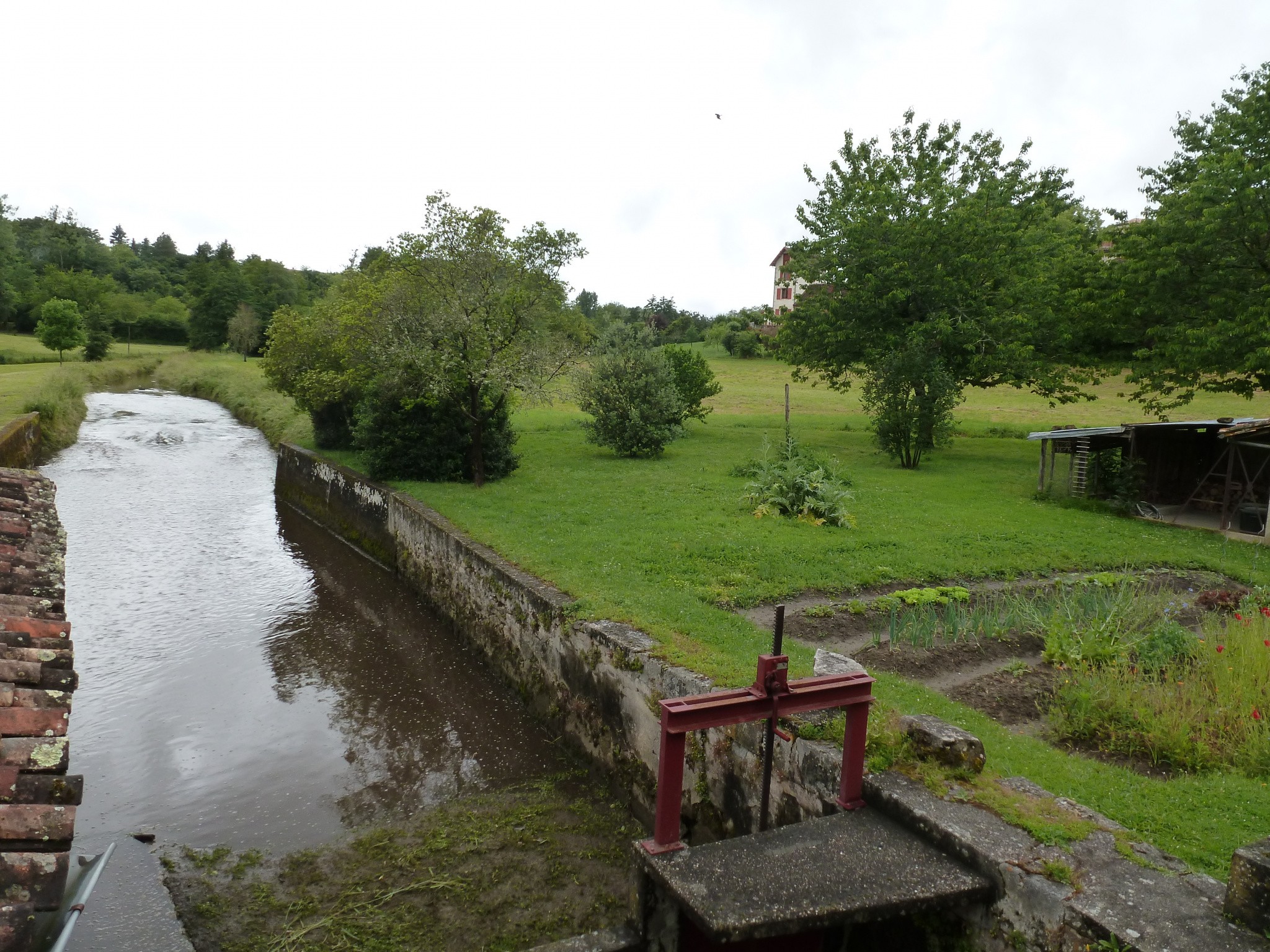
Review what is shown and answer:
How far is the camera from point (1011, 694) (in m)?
6.92

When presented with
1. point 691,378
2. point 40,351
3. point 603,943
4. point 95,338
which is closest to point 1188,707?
point 603,943

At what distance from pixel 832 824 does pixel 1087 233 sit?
83.3ft

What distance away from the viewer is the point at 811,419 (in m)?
32.6

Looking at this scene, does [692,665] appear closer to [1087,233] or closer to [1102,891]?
[1102,891]

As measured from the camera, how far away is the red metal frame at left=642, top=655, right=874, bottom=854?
13.8ft

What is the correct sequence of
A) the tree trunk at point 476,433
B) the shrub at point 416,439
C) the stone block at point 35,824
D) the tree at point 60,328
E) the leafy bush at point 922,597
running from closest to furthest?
the stone block at point 35,824
the leafy bush at point 922,597
the tree trunk at point 476,433
the shrub at point 416,439
the tree at point 60,328

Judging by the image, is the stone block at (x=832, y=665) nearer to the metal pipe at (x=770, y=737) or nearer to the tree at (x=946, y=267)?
the metal pipe at (x=770, y=737)

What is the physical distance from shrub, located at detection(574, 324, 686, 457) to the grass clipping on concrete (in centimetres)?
1546

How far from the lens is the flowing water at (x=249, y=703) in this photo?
274 inches

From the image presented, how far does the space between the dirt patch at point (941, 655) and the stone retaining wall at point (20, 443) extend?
1787 cm

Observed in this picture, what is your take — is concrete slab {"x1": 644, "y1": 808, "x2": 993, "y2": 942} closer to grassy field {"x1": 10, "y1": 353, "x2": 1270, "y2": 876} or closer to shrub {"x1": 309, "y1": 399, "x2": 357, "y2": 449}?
grassy field {"x1": 10, "y1": 353, "x2": 1270, "y2": 876}

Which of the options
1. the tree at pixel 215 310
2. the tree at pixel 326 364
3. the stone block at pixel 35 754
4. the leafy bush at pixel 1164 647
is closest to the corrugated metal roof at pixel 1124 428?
the leafy bush at pixel 1164 647

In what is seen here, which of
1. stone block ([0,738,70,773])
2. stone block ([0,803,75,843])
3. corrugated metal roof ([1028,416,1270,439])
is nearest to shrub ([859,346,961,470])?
corrugated metal roof ([1028,416,1270,439])

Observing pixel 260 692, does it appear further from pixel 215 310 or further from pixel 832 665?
pixel 215 310
